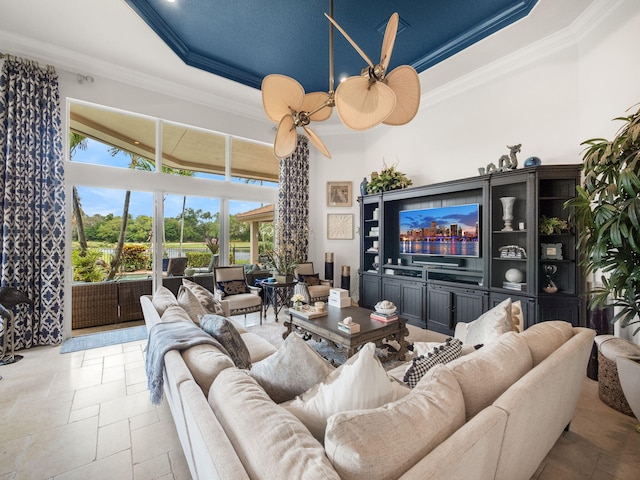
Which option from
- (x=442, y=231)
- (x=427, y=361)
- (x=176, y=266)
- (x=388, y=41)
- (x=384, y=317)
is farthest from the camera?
(x=176, y=266)

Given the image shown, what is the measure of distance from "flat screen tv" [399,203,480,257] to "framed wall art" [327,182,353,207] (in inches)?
56.2

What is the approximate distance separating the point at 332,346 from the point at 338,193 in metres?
3.52

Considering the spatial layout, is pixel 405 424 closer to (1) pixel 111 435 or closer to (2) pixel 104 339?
(1) pixel 111 435

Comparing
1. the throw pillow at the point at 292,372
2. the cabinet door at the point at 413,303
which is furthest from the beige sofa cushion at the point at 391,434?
the cabinet door at the point at 413,303

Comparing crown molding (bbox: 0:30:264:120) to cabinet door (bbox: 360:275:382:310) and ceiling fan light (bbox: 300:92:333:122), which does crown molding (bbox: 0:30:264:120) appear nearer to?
ceiling fan light (bbox: 300:92:333:122)

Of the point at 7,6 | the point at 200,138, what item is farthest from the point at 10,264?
the point at 200,138

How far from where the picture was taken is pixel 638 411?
1999 mm

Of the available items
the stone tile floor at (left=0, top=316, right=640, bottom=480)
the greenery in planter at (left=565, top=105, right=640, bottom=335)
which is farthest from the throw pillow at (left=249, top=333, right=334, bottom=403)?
the greenery in planter at (left=565, top=105, right=640, bottom=335)

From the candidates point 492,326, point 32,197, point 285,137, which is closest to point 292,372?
point 492,326

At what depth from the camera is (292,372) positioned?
1.39m

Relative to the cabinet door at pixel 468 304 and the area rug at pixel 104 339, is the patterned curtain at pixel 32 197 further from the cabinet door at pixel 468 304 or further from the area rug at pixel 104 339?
the cabinet door at pixel 468 304

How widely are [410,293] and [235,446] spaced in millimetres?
4062

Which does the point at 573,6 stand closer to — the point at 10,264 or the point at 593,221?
the point at 593,221

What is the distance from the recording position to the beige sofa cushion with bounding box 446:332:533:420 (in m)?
1.21
